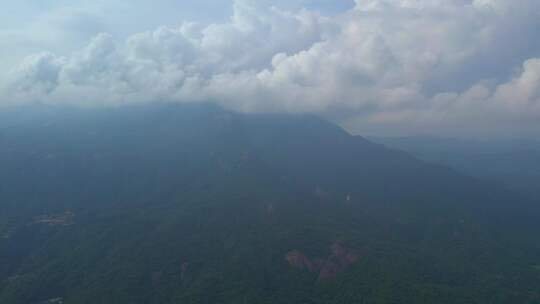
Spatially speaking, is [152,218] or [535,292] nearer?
[535,292]

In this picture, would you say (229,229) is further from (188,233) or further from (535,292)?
(535,292)

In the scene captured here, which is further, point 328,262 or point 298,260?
point 298,260

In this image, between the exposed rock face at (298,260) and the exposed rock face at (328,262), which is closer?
the exposed rock face at (328,262)

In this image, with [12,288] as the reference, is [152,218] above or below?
above

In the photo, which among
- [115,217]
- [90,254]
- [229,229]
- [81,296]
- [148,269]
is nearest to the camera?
[81,296]

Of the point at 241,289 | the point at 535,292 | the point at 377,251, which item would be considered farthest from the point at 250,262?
the point at 535,292

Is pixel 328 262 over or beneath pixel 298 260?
over

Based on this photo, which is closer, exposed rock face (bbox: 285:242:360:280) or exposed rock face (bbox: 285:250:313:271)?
exposed rock face (bbox: 285:242:360:280)

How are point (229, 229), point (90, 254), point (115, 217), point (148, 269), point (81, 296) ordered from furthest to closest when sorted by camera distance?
1. point (115, 217)
2. point (229, 229)
3. point (90, 254)
4. point (148, 269)
5. point (81, 296)
